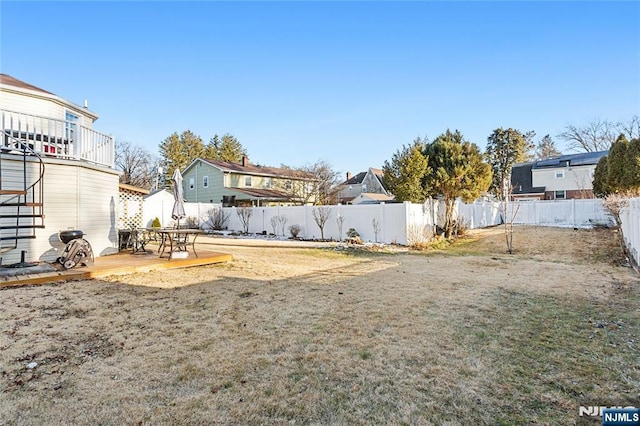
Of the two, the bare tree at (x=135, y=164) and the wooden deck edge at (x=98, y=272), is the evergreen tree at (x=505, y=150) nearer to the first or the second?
the wooden deck edge at (x=98, y=272)

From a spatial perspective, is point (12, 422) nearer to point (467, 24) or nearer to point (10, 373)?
point (10, 373)

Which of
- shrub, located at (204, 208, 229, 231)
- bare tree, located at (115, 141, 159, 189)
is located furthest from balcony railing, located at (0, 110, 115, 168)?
bare tree, located at (115, 141, 159, 189)

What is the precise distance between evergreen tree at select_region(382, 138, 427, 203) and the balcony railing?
10.9 meters

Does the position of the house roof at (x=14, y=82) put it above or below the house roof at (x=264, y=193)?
above

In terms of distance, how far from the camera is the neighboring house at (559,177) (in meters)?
26.6

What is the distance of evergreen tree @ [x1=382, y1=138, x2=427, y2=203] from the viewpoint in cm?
1429

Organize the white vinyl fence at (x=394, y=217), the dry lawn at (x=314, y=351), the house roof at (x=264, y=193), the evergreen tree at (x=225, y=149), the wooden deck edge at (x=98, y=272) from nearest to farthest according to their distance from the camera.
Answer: the dry lawn at (x=314, y=351), the wooden deck edge at (x=98, y=272), the white vinyl fence at (x=394, y=217), the house roof at (x=264, y=193), the evergreen tree at (x=225, y=149)

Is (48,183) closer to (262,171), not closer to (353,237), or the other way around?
(353,237)

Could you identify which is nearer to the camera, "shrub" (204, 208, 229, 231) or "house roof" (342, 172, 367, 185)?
"shrub" (204, 208, 229, 231)

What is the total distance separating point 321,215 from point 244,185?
15.2 meters

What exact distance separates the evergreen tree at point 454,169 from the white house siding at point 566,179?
54.3 feet

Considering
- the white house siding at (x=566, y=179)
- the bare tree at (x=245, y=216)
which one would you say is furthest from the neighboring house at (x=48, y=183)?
the white house siding at (x=566, y=179)

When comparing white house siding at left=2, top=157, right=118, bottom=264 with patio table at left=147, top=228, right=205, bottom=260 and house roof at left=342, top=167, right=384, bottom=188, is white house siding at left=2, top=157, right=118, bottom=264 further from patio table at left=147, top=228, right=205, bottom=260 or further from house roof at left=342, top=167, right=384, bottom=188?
house roof at left=342, top=167, right=384, bottom=188

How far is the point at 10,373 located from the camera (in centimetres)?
295
